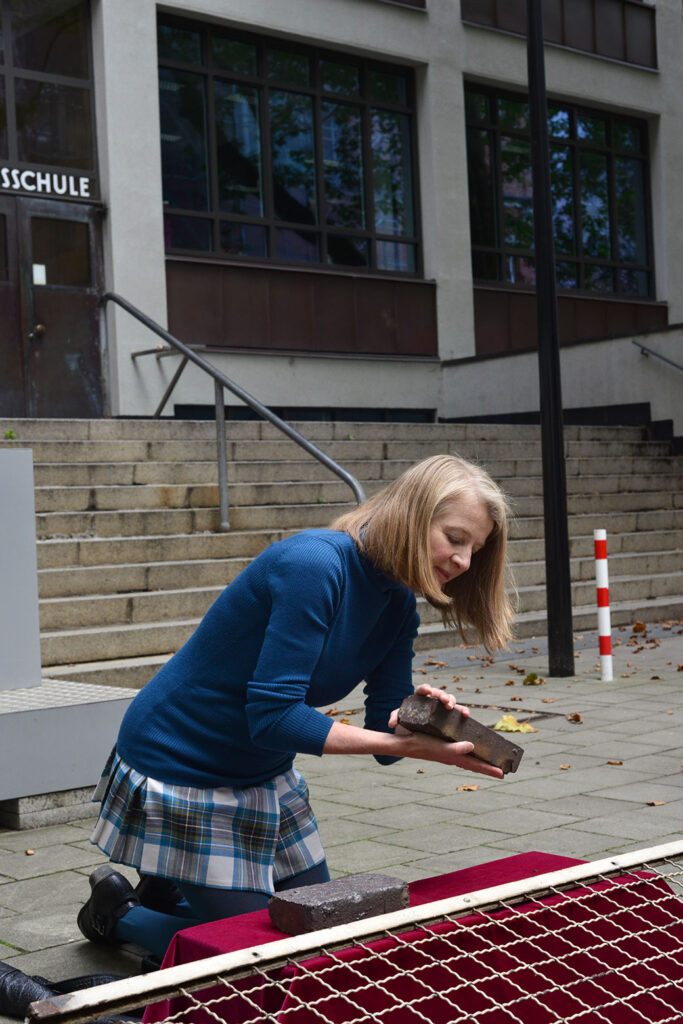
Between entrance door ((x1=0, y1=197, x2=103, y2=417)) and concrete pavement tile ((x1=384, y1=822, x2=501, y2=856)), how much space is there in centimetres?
1111

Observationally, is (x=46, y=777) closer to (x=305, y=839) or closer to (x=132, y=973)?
(x=132, y=973)

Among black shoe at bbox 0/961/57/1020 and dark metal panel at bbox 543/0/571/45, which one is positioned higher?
dark metal panel at bbox 543/0/571/45

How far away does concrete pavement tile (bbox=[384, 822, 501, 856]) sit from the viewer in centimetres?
474

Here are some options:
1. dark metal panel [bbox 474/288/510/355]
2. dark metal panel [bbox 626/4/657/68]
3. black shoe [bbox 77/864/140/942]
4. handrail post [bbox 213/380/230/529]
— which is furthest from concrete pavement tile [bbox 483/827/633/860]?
dark metal panel [bbox 626/4/657/68]

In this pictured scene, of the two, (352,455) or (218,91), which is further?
(218,91)

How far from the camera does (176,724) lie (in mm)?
3131

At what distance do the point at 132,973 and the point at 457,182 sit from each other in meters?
17.1

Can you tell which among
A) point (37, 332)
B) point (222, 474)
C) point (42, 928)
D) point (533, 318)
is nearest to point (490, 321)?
point (533, 318)

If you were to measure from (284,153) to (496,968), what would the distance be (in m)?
16.6

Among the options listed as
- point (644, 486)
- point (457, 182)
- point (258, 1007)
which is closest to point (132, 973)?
point (258, 1007)

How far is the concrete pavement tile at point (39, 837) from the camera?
4980 mm

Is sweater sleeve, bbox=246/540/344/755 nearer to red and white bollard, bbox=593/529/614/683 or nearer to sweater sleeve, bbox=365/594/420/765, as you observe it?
sweater sleeve, bbox=365/594/420/765

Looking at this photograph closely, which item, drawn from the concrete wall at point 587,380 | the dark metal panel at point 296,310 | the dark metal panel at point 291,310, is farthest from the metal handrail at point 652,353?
the dark metal panel at point 291,310

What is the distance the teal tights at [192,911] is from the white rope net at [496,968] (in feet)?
2.91
